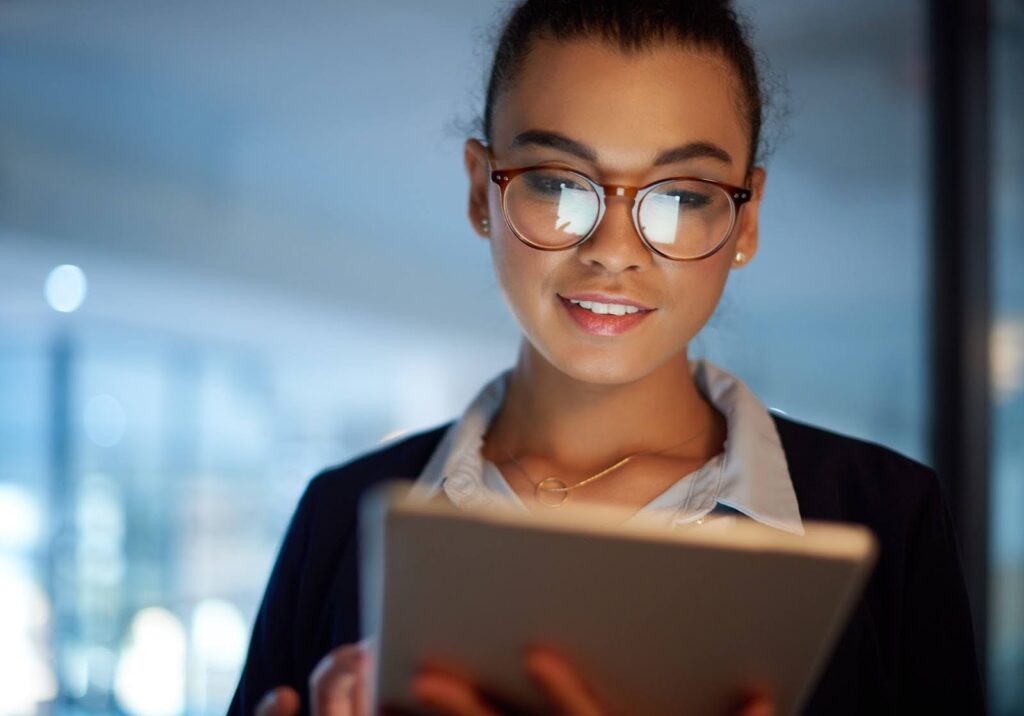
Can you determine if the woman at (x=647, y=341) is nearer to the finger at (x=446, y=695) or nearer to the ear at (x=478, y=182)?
the ear at (x=478, y=182)

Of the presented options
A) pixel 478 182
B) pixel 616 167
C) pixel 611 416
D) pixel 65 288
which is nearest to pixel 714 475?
pixel 611 416

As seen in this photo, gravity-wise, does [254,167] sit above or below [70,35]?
below

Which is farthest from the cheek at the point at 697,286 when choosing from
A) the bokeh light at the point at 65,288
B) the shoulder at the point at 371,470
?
the bokeh light at the point at 65,288

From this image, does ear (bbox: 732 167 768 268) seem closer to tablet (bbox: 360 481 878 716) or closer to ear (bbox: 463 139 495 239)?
ear (bbox: 463 139 495 239)

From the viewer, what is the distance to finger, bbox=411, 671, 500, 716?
0.80 metres

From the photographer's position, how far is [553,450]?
1431 millimetres

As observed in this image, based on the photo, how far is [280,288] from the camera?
3508 mm

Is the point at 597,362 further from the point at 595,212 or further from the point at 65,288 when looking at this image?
the point at 65,288

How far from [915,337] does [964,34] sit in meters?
0.87

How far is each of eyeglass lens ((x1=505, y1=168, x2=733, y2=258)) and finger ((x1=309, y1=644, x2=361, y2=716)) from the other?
1.77 feet

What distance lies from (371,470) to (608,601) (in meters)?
0.78

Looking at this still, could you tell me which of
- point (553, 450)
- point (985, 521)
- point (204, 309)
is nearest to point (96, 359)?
point (204, 309)

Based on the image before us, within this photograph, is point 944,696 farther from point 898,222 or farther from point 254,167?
point 254,167

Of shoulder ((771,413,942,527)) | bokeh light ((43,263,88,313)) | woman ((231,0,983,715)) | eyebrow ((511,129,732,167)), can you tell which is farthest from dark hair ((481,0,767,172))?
bokeh light ((43,263,88,313))
